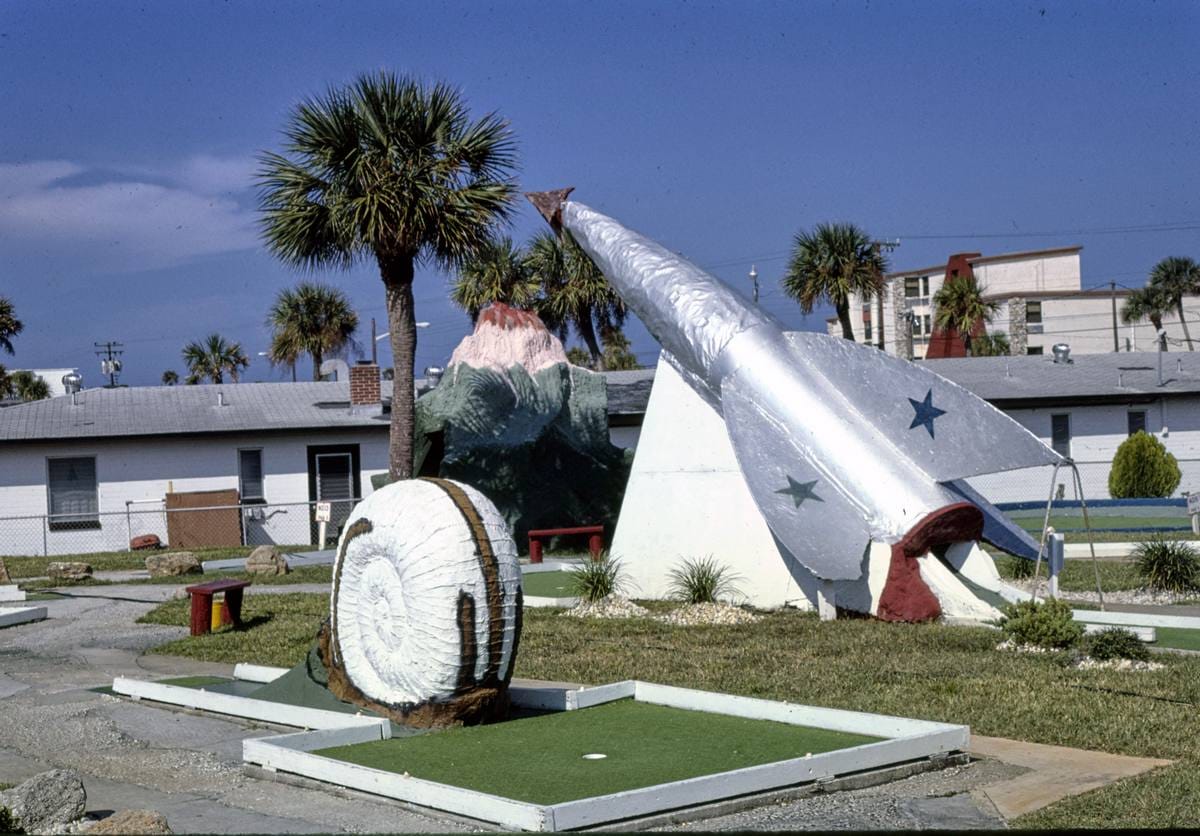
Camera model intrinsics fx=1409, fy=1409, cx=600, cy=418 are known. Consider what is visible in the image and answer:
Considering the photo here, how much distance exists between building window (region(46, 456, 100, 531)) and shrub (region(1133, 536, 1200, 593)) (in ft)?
72.4

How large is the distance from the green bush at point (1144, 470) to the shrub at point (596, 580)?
18.6 m

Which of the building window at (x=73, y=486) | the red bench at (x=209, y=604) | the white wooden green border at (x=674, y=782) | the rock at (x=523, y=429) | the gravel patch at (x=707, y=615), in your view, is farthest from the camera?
the building window at (x=73, y=486)

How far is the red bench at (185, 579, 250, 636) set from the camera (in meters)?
16.3

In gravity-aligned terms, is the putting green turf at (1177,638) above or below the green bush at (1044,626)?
below

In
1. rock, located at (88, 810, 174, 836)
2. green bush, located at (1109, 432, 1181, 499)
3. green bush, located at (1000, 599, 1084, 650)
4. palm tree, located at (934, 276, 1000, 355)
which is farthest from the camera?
palm tree, located at (934, 276, 1000, 355)

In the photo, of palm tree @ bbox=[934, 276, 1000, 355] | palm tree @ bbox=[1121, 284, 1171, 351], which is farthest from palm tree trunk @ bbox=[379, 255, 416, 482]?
palm tree @ bbox=[1121, 284, 1171, 351]

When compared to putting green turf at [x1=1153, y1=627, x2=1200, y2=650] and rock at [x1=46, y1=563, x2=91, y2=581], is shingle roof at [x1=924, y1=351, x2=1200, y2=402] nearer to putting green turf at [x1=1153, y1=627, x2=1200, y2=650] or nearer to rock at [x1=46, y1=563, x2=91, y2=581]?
putting green turf at [x1=1153, y1=627, x2=1200, y2=650]

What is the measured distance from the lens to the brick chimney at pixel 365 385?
32.7 meters

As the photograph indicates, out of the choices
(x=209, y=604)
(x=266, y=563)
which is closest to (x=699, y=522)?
(x=209, y=604)

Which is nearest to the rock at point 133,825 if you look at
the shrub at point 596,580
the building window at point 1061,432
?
the shrub at point 596,580

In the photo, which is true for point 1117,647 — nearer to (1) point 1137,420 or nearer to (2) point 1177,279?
(1) point 1137,420

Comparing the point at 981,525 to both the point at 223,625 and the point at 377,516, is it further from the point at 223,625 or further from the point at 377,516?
the point at 223,625

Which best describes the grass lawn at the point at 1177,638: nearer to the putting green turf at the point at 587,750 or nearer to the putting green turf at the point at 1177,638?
the putting green turf at the point at 1177,638

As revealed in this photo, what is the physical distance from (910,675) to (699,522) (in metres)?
5.79
